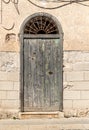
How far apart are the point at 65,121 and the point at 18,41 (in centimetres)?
254

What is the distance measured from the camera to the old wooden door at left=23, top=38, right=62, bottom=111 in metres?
12.6

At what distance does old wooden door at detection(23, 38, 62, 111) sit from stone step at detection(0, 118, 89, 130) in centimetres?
58

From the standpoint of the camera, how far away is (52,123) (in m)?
11.7

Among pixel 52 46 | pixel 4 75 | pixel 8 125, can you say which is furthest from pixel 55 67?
pixel 8 125

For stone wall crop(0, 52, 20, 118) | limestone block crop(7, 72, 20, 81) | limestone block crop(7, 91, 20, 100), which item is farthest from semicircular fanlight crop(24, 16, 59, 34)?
limestone block crop(7, 91, 20, 100)

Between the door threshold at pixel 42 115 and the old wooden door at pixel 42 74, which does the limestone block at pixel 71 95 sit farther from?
the door threshold at pixel 42 115

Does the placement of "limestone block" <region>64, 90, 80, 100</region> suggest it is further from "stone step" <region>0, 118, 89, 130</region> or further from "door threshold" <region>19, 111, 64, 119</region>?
"stone step" <region>0, 118, 89, 130</region>

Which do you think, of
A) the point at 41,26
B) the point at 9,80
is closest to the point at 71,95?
the point at 9,80

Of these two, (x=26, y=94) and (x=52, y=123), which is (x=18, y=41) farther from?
(x=52, y=123)

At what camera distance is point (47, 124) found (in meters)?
11.6

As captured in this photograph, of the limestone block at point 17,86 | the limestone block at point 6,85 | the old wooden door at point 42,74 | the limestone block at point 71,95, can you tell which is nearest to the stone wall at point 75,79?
the limestone block at point 71,95

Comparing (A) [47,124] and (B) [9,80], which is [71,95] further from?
(B) [9,80]

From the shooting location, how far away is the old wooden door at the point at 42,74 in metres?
12.6

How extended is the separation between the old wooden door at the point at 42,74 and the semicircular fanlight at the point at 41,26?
0.23m
